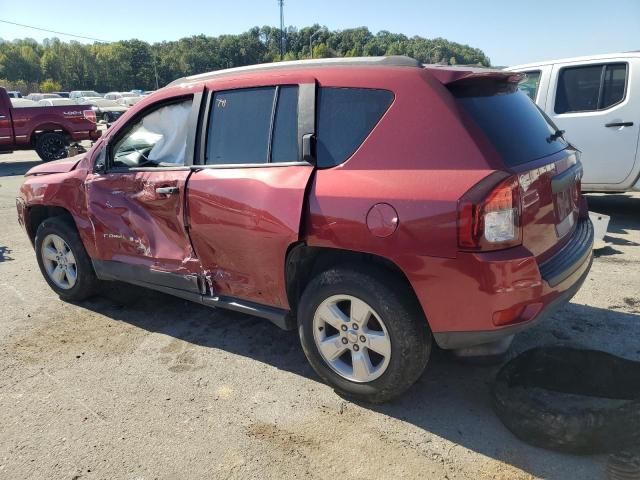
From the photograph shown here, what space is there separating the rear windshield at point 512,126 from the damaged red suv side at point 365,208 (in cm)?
1

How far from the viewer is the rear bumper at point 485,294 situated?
97.3 inches

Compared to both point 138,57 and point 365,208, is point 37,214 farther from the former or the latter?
point 138,57

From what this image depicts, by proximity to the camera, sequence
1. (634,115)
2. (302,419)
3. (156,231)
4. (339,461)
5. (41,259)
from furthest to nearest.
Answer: (634,115), (41,259), (156,231), (302,419), (339,461)

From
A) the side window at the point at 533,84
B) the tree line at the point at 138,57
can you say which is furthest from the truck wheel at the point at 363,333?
the tree line at the point at 138,57

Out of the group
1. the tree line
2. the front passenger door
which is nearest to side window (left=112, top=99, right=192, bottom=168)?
the front passenger door

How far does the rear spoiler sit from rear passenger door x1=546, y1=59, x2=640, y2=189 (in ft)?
14.0

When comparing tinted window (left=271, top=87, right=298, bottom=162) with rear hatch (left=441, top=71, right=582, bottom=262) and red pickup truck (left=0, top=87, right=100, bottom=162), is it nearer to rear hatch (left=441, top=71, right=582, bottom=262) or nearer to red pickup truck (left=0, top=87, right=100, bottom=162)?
rear hatch (left=441, top=71, right=582, bottom=262)

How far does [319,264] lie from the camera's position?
312 centimetres

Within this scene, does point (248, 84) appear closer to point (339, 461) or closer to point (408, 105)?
point (408, 105)

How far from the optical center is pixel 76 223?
4.34m

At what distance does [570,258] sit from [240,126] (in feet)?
7.04

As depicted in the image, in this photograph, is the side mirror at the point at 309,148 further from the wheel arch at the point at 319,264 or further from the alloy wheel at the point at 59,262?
the alloy wheel at the point at 59,262

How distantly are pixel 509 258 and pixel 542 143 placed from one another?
0.90 meters

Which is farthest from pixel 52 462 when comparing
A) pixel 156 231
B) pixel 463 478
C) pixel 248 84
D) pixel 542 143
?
pixel 542 143
